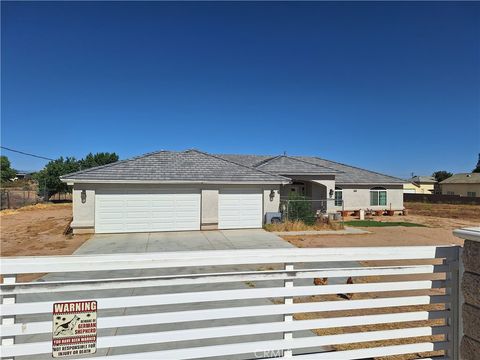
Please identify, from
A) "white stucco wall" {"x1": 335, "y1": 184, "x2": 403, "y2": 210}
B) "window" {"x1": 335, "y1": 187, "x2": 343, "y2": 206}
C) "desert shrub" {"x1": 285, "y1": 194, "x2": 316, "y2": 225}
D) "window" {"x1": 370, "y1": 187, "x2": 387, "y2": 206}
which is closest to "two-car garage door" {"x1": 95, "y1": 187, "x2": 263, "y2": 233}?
"desert shrub" {"x1": 285, "y1": 194, "x2": 316, "y2": 225}

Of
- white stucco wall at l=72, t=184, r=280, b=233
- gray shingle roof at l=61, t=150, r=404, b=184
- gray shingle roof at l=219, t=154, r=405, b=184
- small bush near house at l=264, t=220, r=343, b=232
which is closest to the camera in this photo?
white stucco wall at l=72, t=184, r=280, b=233

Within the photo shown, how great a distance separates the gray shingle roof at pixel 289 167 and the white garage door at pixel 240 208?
523 cm

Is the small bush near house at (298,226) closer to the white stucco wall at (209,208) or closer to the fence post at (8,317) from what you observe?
the white stucco wall at (209,208)

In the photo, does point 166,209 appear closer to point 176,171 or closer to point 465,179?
point 176,171

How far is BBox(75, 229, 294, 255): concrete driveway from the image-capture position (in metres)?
12.7

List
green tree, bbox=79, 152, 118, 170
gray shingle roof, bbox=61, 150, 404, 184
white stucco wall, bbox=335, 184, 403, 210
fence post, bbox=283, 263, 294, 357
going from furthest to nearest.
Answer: green tree, bbox=79, 152, 118, 170
white stucco wall, bbox=335, 184, 403, 210
gray shingle roof, bbox=61, 150, 404, 184
fence post, bbox=283, 263, 294, 357

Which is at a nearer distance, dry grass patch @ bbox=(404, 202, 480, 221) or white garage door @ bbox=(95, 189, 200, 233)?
white garage door @ bbox=(95, 189, 200, 233)

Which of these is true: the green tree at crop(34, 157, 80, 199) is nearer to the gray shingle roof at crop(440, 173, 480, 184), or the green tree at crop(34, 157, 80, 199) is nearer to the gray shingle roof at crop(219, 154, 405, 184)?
the gray shingle roof at crop(219, 154, 405, 184)

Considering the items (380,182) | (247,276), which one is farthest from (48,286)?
(380,182)

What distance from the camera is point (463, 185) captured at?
172 feet

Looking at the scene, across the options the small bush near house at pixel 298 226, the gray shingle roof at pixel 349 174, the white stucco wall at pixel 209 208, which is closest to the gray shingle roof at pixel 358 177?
the gray shingle roof at pixel 349 174

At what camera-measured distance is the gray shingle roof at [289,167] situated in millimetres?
23739

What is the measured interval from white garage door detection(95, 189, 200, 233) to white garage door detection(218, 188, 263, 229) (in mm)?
1346

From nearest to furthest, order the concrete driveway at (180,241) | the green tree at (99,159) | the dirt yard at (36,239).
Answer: the dirt yard at (36,239) → the concrete driveway at (180,241) → the green tree at (99,159)
